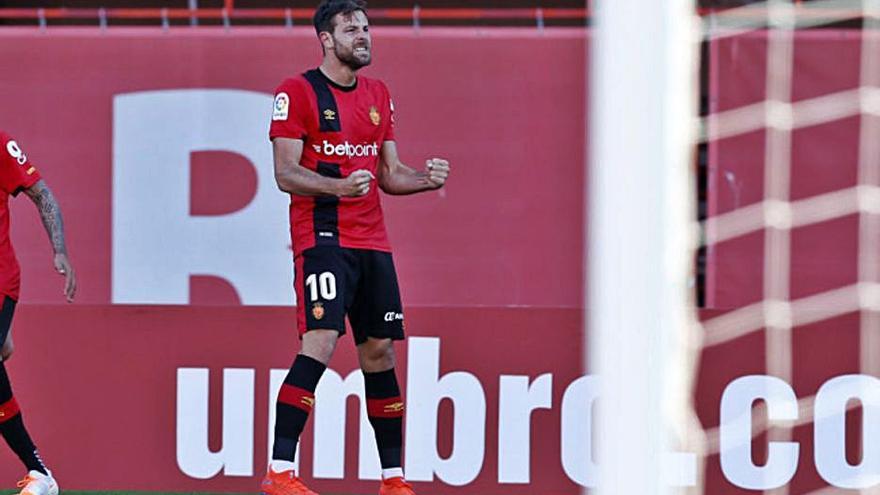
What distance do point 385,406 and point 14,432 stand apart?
1.32 meters

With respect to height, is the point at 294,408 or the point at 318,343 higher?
the point at 318,343

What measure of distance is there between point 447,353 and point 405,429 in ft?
1.13

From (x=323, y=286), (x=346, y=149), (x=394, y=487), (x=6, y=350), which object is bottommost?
(x=394, y=487)

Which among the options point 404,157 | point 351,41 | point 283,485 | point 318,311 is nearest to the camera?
point 283,485

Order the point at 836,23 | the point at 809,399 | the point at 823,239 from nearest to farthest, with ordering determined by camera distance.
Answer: the point at 809,399 < the point at 823,239 < the point at 836,23

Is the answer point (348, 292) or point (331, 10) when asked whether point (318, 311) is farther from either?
point (331, 10)

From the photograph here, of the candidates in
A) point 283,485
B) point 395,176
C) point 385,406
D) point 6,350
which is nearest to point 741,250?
point 395,176

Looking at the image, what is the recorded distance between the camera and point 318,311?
5.58m

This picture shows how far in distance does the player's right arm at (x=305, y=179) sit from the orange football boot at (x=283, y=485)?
89 centimetres

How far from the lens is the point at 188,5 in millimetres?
9938

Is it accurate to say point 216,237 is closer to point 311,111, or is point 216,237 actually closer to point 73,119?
point 73,119

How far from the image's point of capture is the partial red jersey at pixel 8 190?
600cm

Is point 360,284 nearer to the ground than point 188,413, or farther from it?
farther from it

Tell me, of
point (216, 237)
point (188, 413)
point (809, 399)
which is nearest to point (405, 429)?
point (188, 413)
